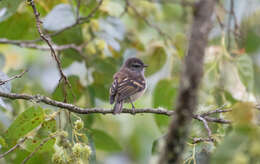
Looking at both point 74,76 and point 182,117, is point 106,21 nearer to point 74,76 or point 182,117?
point 74,76

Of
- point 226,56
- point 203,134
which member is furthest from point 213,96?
point 203,134

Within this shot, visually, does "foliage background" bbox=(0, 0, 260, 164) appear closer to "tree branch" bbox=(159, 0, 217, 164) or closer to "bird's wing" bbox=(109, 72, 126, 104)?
"bird's wing" bbox=(109, 72, 126, 104)

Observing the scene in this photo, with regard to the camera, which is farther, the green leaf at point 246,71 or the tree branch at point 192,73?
the green leaf at point 246,71

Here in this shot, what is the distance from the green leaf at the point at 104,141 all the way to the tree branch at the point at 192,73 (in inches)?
92.1

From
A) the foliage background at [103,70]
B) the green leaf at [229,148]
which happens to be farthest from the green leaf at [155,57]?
the green leaf at [229,148]

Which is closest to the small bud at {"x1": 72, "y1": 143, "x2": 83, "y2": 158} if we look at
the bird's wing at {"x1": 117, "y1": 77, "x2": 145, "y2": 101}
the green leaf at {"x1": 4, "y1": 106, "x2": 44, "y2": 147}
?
the green leaf at {"x1": 4, "y1": 106, "x2": 44, "y2": 147}

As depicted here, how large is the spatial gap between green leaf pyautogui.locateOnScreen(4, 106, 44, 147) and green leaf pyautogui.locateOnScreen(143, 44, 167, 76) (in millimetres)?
2147

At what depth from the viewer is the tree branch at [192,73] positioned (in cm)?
159

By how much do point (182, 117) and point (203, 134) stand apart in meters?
1.64

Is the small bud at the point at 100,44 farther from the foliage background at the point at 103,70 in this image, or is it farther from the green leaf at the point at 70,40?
the green leaf at the point at 70,40

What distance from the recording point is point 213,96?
405cm

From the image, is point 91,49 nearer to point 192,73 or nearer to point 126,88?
point 126,88

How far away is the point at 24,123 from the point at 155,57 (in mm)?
2270

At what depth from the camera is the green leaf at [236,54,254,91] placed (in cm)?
419
